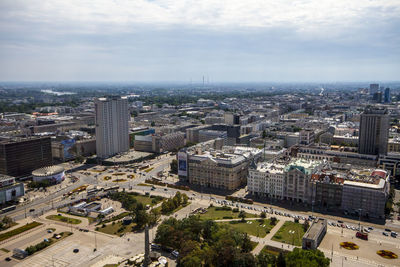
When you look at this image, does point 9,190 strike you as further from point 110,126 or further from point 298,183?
point 298,183

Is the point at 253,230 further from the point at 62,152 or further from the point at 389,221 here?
the point at 62,152

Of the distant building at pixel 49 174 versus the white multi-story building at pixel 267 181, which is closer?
the white multi-story building at pixel 267 181

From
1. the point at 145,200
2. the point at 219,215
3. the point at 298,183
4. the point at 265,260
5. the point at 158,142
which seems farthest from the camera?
the point at 158,142

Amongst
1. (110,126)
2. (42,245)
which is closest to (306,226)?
(42,245)

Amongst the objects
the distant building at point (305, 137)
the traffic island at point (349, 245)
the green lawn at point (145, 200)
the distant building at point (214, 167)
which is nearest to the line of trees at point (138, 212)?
the green lawn at point (145, 200)

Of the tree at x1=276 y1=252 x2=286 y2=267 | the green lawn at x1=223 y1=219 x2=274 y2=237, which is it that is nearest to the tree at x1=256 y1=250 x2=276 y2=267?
the tree at x1=276 y1=252 x2=286 y2=267

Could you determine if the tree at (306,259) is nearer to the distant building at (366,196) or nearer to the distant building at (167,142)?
the distant building at (366,196)

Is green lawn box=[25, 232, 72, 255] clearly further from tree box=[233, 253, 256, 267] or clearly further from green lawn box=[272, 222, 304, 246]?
green lawn box=[272, 222, 304, 246]
